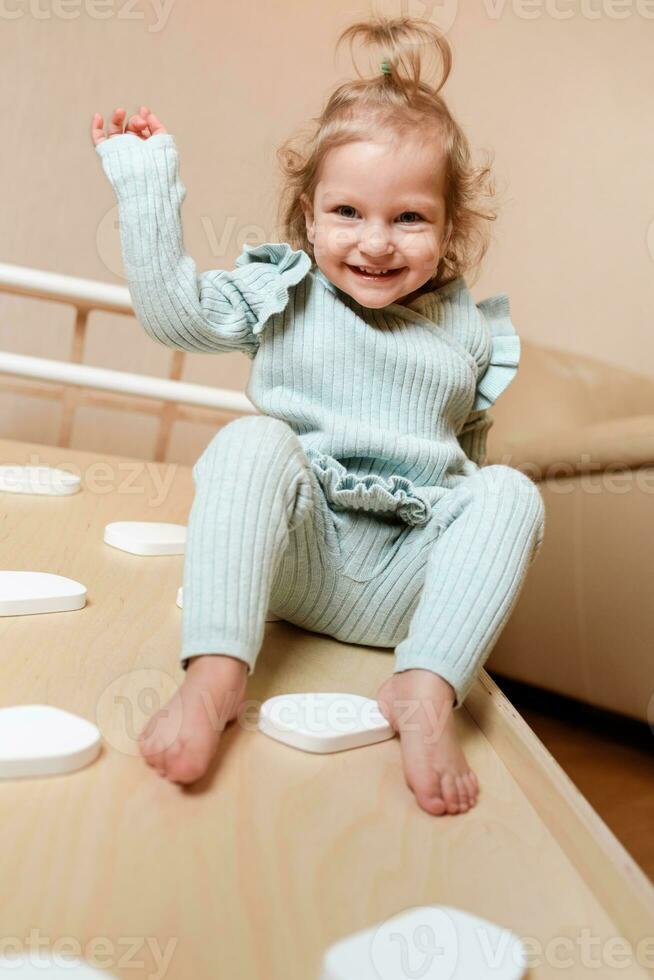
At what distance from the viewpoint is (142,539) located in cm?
90

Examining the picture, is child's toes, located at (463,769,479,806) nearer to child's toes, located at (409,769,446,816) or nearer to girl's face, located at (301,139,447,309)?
child's toes, located at (409,769,446,816)

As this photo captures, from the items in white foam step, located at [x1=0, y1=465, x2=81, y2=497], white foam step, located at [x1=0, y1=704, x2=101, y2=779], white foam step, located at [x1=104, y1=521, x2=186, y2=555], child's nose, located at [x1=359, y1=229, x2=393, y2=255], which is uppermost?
child's nose, located at [x1=359, y1=229, x2=393, y2=255]

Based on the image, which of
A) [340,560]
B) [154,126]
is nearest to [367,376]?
[340,560]

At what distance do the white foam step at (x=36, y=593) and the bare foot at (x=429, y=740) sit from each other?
0.25 meters

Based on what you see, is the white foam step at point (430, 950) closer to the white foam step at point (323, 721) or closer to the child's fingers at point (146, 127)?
the white foam step at point (323, 721)

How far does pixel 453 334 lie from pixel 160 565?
354 mm

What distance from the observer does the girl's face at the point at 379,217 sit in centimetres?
73

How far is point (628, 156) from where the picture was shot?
65.4 inches

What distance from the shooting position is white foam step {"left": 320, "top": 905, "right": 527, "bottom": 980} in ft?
1.19

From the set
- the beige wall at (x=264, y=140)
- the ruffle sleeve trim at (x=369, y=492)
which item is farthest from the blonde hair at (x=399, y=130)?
the beige wall at (x=264, y=140)

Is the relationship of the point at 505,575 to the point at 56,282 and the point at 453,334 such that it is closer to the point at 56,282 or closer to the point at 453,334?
the point at 453,334

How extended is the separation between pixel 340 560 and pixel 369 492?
0.06 meters

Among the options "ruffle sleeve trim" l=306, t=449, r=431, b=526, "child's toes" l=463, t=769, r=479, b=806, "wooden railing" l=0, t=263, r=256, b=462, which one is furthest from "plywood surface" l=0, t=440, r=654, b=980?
"wooden railing" l=0, t=263, r=256, b=462

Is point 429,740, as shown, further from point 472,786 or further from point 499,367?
point 499,367
